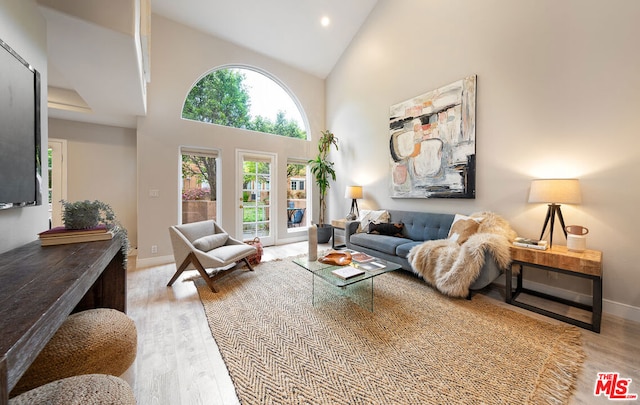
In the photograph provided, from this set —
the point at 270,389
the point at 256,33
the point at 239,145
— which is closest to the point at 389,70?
the point at 256,33

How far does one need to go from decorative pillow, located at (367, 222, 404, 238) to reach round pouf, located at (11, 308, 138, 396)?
10.1 feet

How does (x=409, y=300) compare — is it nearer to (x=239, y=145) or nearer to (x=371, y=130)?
(x=371, y=130)

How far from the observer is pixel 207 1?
138 inches

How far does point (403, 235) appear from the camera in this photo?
3.59m

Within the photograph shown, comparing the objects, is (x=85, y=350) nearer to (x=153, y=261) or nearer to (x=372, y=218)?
(x=153, y=261)

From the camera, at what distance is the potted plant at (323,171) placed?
4.96 metres

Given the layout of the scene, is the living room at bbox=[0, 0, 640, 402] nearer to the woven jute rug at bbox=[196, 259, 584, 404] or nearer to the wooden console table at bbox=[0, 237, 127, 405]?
the wooden console table at bbox=[0, 237, 127, 405]

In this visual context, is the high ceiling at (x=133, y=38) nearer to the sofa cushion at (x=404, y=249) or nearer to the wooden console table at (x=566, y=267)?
the sofa cushion at (x=404, y=249)

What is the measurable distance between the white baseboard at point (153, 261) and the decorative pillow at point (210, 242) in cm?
116

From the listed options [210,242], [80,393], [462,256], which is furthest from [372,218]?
[80,393]

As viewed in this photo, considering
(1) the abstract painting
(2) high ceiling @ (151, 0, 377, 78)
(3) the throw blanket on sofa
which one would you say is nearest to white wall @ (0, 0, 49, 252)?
(2) high ceiling @ (151, 0, 377, 78)

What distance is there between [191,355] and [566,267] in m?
3.05

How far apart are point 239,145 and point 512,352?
14.4ft

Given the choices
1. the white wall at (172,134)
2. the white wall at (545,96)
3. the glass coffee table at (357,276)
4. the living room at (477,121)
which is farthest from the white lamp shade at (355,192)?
the glass coffee table at (357,276)
